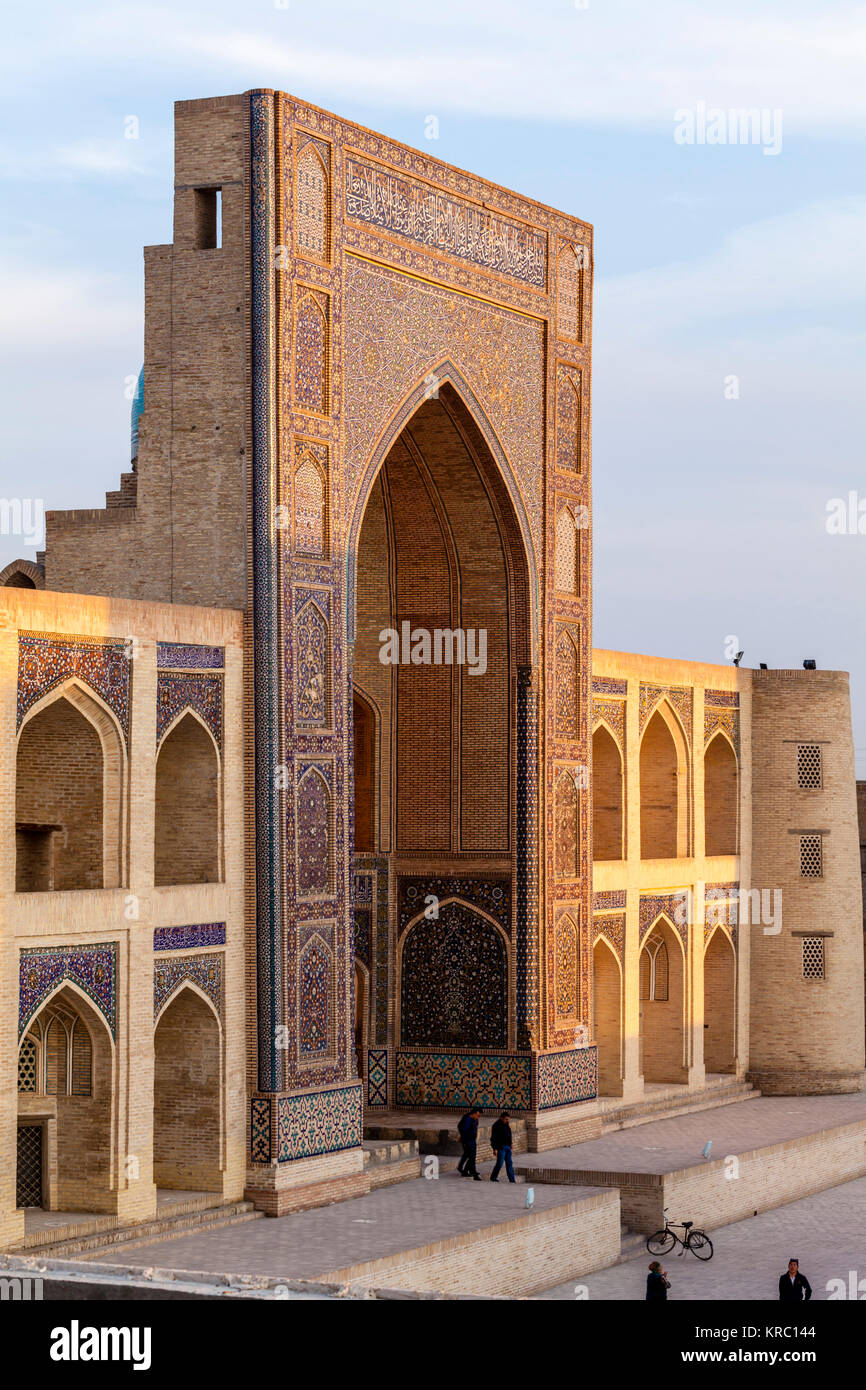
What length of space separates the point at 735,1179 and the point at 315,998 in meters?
4.28

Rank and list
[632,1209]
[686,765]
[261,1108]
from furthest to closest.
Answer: [686,765], [632,1209], [261,1108]

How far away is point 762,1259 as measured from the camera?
585 inches

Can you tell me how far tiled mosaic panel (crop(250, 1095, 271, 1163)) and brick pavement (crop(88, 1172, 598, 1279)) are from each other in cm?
40

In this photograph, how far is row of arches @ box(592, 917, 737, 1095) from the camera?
18.5 m

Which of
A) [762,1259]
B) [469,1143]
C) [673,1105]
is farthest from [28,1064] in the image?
[673,1105]

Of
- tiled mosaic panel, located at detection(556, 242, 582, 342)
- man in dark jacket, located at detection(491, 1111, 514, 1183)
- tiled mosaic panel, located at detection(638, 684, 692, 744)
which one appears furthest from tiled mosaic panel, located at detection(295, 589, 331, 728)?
tiled mosaic panel, located at detection(638, 684, 692, 744)

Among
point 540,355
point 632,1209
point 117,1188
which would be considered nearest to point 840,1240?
point 632,1209

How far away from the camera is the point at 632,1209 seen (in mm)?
15125

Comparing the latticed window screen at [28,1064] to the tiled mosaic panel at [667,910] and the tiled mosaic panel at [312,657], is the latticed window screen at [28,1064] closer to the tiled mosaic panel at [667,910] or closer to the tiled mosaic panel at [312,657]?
the tiled mosaic panel at [312,657]

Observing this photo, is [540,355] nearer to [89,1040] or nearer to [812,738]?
[812,738]

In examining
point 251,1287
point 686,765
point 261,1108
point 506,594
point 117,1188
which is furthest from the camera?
point 686,765

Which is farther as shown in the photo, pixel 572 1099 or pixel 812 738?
pixel 812 738

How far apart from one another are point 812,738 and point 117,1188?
35.4 ft

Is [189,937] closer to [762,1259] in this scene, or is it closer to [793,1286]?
[793,1286]
